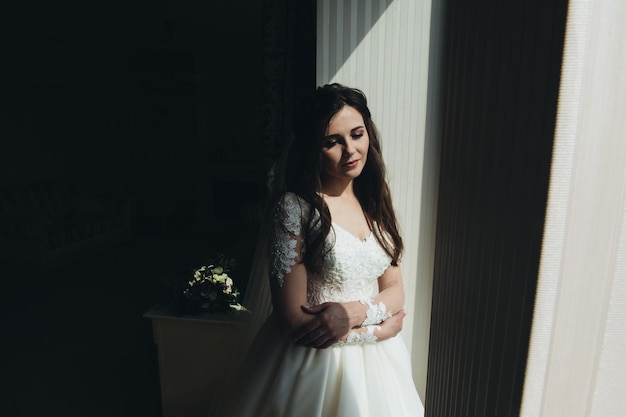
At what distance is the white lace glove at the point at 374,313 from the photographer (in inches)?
51.4

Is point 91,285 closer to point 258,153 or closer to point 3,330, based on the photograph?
point 3,330

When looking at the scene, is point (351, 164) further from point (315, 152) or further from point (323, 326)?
point (323, 326)

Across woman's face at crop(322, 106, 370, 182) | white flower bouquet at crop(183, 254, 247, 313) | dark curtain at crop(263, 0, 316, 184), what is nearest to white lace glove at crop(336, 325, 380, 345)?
woman's face at crop(322, 106, 370, 182)

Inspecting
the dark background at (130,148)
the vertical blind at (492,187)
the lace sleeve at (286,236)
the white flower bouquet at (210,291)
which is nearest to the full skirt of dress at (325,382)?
the lace sleeve at (286,236)

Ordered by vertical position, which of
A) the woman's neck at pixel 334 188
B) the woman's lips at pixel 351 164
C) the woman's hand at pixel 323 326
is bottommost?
the woman's hand at pixel 323 326

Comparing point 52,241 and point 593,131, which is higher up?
point 593,131

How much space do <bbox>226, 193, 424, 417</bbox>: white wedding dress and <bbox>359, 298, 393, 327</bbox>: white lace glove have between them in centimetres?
6

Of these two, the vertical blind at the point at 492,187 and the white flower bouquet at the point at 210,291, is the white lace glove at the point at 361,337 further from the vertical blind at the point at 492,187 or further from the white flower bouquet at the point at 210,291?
the white flower bouquet at the point at 210,291

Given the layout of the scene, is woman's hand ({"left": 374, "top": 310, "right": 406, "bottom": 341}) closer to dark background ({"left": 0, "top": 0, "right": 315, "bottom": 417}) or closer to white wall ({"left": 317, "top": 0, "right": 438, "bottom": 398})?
white wall ({"left": 317, "top": 0, "right": 438, "bottom": 398})

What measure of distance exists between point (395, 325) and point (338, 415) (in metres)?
0.32

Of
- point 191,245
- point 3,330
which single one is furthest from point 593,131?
point 191,245

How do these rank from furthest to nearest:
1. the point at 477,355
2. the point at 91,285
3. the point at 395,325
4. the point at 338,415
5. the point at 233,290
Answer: the point at 91,285 < the point at 233,290 < the point at 395,325 < the point at 338,415 < the point at 477,355

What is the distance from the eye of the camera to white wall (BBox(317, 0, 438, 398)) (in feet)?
5.19

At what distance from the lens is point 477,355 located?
0.51 meters
